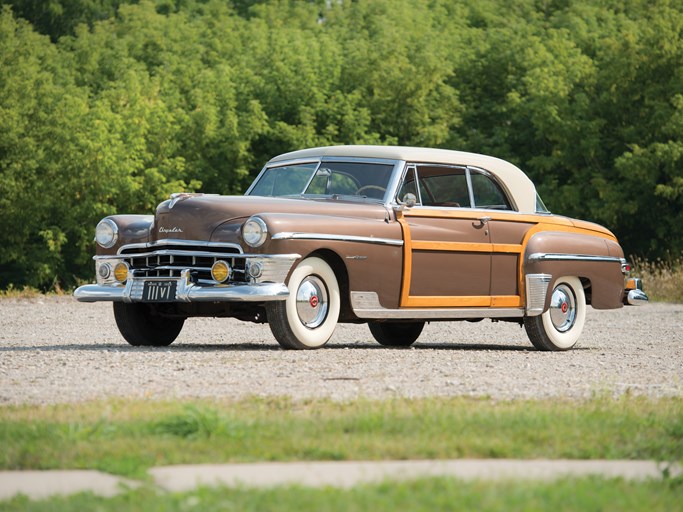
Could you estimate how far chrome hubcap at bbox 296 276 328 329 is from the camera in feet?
37.3

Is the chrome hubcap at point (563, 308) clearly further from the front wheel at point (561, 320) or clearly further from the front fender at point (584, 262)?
the front fender at point (584, 262)

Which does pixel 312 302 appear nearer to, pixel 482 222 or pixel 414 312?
pixel 414 312

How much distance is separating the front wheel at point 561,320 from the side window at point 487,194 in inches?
41.4

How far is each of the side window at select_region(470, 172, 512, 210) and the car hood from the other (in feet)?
5.63

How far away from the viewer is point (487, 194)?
1348 centimetres

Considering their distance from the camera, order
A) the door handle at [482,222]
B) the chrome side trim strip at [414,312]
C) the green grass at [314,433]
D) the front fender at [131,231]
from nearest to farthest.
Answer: the green grass at [314,433]
the chrome side trim strip at [414,312]
the front fender at [131,231]
the door handle at [482,222]

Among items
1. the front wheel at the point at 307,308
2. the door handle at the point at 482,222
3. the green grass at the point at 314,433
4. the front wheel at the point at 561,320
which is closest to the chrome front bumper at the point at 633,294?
the front wheel at the point at 561,320

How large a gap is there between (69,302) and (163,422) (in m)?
18.7

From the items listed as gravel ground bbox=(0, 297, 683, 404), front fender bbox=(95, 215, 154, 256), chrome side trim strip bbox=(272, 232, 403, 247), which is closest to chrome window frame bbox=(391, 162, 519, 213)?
chrome side trim strip bbox=(272, 232, 403, 247)

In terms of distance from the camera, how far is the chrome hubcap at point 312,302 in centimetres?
1138

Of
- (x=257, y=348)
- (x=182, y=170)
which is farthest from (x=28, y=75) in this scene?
(x=257, y=348)

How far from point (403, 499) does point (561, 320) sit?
9.22 meters

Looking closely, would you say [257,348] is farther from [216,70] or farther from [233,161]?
[216,70]

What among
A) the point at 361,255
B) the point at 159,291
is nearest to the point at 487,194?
the point at 361,255
